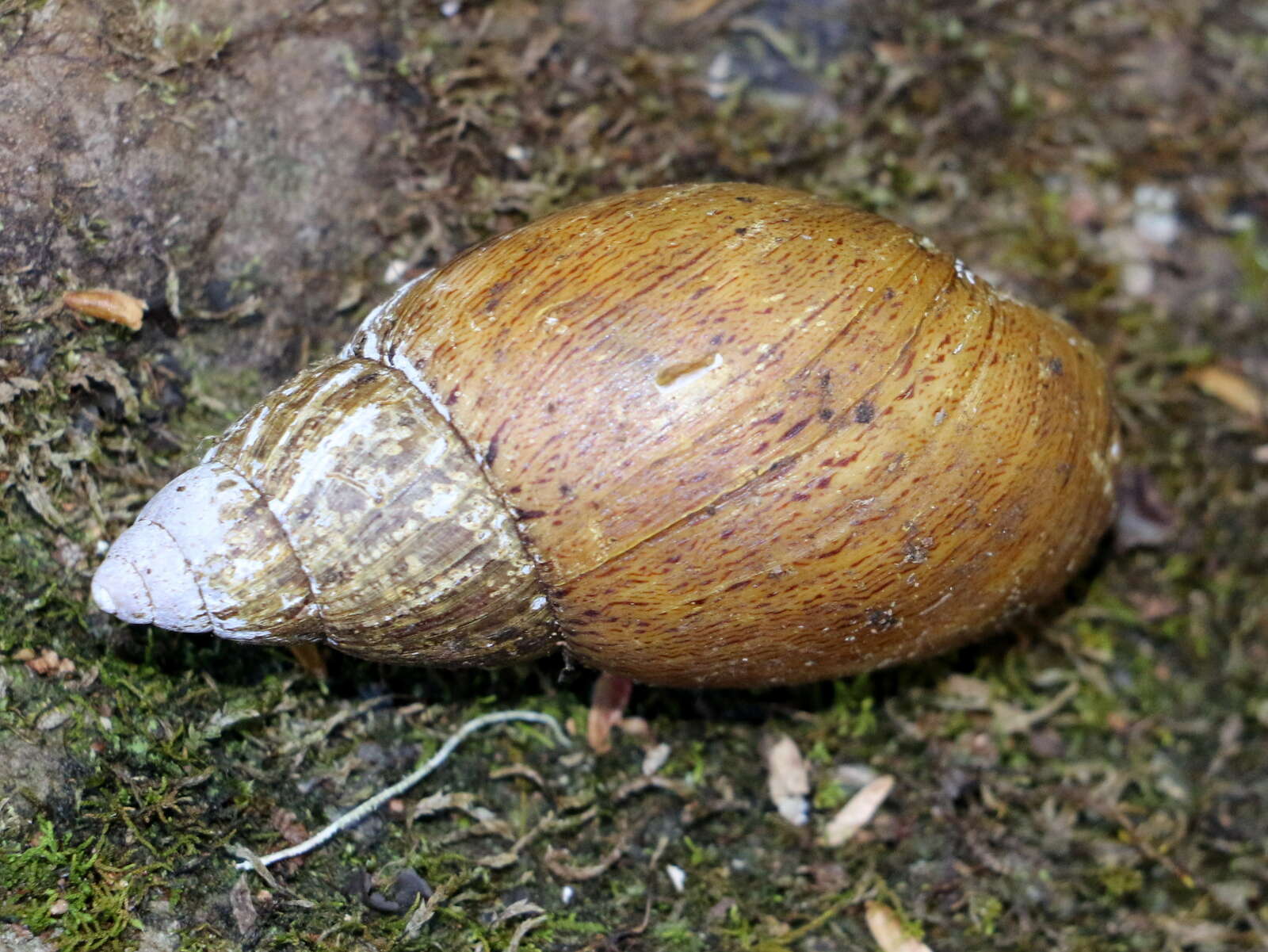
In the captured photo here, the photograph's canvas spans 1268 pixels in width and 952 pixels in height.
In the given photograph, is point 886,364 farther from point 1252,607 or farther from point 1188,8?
point 1188,8

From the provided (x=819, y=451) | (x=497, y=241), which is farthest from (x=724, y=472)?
(x=497, y=241)

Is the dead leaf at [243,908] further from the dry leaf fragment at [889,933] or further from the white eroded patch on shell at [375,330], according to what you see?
the dry leaf fragment at [889,933]

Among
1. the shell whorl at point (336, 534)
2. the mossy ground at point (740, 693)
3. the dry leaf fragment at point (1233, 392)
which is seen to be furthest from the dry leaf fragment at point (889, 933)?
the dry leaf fragment at point (1233, 392)

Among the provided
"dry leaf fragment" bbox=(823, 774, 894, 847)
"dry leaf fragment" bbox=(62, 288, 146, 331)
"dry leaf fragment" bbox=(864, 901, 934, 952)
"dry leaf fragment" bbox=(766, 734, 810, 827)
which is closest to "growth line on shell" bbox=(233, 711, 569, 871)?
"dry leaf fragment" bbox=(766, 734, 810, 827)

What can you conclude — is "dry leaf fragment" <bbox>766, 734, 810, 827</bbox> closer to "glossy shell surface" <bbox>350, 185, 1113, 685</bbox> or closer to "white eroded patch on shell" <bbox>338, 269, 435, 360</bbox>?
"glossy shell surface" <bbox>350, 185, 1113, 685</bbox>

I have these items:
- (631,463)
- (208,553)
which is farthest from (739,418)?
(208,553)

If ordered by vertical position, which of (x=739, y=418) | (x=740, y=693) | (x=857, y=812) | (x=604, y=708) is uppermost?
(x=739, y=418)

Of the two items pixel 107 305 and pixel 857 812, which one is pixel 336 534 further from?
pixel 857 812
